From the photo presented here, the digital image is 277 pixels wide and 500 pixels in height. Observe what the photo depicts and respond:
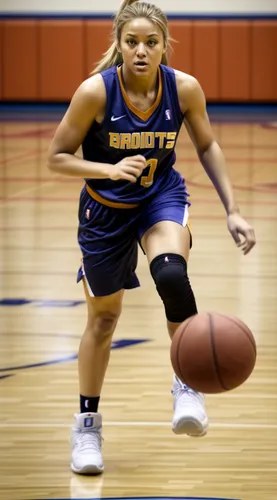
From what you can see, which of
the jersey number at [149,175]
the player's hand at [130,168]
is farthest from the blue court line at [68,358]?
the player's hand at [130,168]

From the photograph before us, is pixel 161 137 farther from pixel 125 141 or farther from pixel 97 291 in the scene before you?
pixel 97 291

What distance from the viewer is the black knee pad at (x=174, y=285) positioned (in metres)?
3.67

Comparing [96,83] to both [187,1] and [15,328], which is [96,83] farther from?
[187,1]

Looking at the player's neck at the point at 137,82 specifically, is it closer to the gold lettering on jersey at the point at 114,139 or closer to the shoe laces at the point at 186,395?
the gold lettering on jersey at the point at 114,139

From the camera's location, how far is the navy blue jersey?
12.7ft

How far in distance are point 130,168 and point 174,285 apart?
40 centimetres

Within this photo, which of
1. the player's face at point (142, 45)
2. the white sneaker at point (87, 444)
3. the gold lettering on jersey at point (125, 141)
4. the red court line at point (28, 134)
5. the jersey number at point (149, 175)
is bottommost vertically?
the white sneaker at point (87, 444)

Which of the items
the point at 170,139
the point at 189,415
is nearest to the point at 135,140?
the point at 170,139

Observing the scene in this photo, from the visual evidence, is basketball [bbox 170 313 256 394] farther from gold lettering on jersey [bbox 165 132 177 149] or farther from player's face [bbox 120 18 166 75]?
player's face [bbox 120 18 166 75]

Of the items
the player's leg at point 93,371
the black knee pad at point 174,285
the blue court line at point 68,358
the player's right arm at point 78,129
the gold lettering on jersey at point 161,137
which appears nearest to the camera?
the black knee pad at point 174,285

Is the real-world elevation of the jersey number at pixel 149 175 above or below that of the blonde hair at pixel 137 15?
below

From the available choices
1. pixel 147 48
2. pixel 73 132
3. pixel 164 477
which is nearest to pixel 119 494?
pixel 164 477

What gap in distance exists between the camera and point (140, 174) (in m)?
3.72

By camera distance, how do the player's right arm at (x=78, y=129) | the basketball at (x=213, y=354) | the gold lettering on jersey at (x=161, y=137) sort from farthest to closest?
the gold lettering on jersey at (x=161, y=137), the player's right arm at (x=78, y=129), the basketball at (x=213, y=354)
